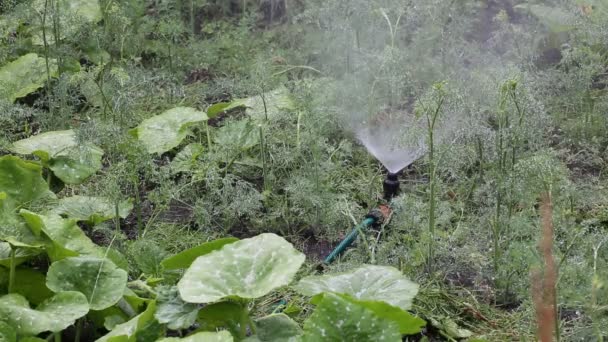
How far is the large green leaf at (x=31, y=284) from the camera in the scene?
2621 millimetres

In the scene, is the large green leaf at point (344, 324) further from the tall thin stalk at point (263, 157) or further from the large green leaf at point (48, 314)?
the tall thin stalk at point (263, 157)

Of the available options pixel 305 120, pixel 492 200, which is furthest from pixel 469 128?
pixel 305 120

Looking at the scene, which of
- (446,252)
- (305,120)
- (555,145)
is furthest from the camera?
(555,145)

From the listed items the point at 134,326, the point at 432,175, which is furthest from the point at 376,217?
the point at 134,326

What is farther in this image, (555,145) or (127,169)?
(555,145)

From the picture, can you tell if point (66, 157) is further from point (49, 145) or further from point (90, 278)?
point (90, 278)

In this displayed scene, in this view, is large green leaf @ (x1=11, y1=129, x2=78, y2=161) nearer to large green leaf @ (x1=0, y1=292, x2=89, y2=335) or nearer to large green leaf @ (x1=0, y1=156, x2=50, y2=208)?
large green leaf @ (x1=0, y1=156, x2=50, y2=208)

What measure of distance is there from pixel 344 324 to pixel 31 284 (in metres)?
1.29

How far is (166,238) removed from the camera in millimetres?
3229

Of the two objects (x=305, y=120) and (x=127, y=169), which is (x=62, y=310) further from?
(x=305, y=120)

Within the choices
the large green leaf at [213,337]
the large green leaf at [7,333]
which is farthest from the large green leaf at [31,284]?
the large green leaf at [213,337]

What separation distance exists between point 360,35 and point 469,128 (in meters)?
1.45

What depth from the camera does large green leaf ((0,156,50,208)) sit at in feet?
9.50

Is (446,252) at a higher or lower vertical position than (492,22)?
lower
